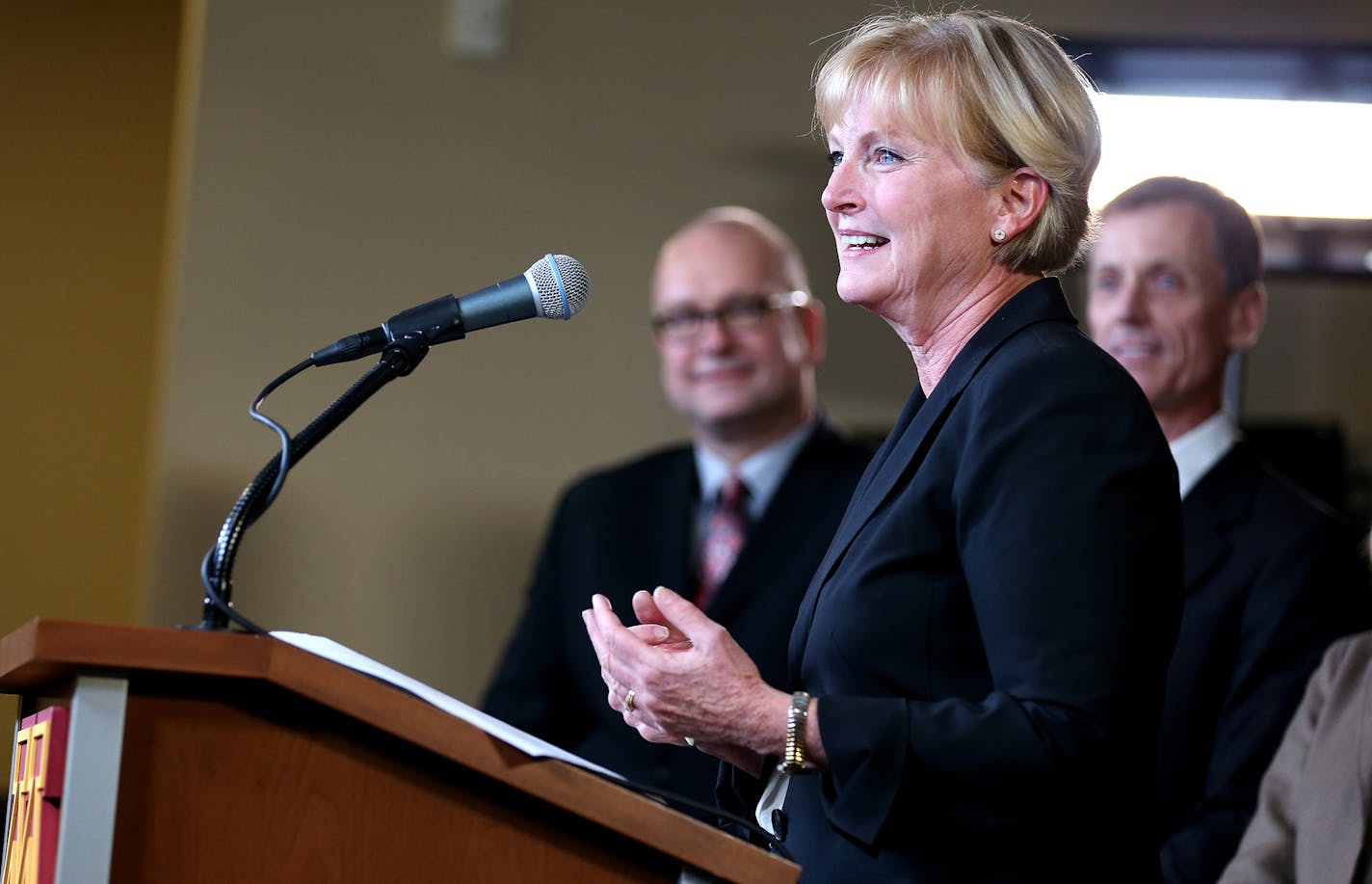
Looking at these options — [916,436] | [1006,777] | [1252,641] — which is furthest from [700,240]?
[1006,777]

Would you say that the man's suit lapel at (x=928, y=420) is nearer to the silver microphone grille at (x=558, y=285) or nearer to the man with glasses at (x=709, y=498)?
the silver microphone grille at (x=558, y=285)

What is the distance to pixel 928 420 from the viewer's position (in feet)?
5.08

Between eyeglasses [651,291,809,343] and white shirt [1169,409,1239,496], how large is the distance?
40.4 inches

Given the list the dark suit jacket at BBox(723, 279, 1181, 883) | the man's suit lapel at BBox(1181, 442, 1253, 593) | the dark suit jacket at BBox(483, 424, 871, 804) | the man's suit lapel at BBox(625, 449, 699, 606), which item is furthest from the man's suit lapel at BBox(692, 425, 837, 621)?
the dark suit jacket at BBox(723, 279, 1181, 883)

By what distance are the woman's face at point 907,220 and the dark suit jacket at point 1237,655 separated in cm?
108

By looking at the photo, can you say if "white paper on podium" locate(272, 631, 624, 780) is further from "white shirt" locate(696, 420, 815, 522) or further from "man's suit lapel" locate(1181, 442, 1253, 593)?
"white shirt" locate(696, 420, 815, 522)

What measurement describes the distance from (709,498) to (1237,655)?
4.04 ft

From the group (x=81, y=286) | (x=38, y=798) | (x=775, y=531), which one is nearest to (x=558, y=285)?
(x=38, y=798)

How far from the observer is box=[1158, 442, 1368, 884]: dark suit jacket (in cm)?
239

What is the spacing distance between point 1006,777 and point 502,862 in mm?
405

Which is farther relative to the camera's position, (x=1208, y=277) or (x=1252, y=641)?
(x=1208, y=277)

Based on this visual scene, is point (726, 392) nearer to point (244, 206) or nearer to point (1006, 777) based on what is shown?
point (244, 206)

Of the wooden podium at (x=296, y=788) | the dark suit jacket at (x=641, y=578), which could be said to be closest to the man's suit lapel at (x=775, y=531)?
the dark suit jacket at (x=641, y=578)

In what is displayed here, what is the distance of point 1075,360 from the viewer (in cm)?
146
